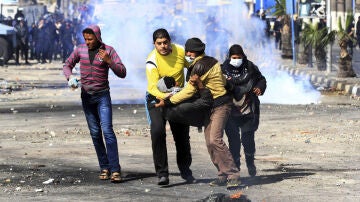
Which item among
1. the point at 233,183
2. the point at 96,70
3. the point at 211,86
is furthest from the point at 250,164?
the point at 96,70

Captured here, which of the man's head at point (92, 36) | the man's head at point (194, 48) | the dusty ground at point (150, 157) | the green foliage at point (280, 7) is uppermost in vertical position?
the man's head at point (92, 36)

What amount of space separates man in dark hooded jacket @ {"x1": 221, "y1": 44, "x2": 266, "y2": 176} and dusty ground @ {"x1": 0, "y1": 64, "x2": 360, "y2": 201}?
50 centimetres

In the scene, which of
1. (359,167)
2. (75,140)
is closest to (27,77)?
(75,140)

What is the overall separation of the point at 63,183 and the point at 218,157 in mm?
1656

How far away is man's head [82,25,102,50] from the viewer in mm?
13234

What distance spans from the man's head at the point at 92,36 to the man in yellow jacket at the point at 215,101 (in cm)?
105

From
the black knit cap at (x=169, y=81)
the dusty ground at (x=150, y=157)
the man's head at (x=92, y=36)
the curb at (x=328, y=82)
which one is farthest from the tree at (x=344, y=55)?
the black knit cap at (x=169, y=81)

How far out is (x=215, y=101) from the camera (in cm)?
1271

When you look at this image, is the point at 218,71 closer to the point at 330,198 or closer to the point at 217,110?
the point at 217,110

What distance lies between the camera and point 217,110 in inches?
502

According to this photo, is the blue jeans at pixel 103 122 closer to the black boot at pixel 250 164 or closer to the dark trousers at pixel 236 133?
the dark trousers at pixel 236 133

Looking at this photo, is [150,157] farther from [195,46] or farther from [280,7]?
[280,7]

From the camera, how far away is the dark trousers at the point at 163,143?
12.8 metres

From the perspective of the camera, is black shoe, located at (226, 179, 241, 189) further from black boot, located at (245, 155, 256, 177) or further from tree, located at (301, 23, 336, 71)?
tree, located at (301, 23, 336, 71)
